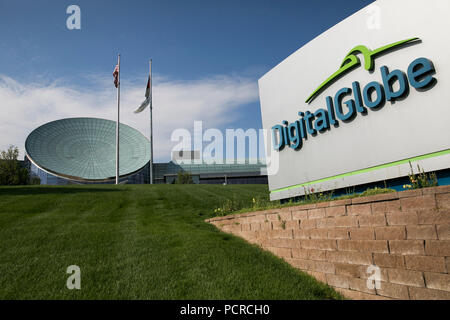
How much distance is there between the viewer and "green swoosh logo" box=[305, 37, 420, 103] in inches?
260

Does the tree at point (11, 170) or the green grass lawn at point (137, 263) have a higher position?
the tree at point (11, 170)

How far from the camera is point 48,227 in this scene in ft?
28.3

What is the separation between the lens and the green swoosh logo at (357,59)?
6.60 m

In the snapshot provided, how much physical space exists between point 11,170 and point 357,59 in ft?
122

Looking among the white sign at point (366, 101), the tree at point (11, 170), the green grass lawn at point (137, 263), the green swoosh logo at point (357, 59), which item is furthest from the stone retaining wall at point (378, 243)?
the tree at point (11, 170)

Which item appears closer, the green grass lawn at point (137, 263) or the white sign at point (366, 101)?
the green grass lawn at point (137, 263)

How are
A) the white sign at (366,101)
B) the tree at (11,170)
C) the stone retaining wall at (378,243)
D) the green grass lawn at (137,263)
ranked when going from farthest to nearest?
1. the tree at (11,170)
2. the white sign at (366,101)
3. the green grass lawn at (137,263)
4. the stone retaining wall at (378,243)

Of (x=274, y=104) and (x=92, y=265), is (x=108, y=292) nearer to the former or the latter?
(x=92, y=265)

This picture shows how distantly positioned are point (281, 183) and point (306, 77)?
12.4 ft

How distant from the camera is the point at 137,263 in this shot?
19.0ft

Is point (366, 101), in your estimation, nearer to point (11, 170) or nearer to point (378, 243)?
point (378, 243)

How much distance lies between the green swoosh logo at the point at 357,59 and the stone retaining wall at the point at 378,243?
3878 mm

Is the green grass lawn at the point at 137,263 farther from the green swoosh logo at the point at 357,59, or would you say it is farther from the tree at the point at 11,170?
the tree at the point at 11,170
